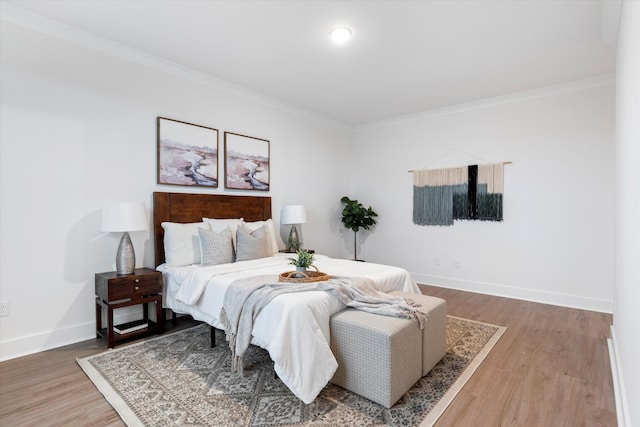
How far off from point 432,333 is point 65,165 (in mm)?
3473

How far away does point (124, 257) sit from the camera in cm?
300

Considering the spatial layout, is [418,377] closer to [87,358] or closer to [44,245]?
[87,358]

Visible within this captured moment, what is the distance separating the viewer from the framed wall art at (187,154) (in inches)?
139

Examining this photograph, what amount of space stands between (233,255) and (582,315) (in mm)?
4073

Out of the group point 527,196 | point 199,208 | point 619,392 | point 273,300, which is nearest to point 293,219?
point 199,208

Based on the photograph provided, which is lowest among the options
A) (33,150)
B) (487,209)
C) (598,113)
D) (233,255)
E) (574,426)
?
(574,426)

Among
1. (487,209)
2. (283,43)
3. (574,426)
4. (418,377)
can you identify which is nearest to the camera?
(574,426)

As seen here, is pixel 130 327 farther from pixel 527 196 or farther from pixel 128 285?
pixel 527 196

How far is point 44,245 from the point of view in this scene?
2.80 m

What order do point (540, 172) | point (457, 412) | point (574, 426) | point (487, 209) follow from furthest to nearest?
point (487, 209), point (540, 172), point (457, 412), point (574, 426)

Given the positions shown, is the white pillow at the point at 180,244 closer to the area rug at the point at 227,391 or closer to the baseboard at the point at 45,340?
the area rug at the point at 227,391

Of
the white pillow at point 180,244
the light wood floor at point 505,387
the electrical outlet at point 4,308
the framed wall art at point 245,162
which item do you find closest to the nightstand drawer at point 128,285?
the white pillow at point 180,244

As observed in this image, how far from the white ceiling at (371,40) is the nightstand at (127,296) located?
7.39 feet

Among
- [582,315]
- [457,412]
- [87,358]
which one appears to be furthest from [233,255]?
[582,315]
